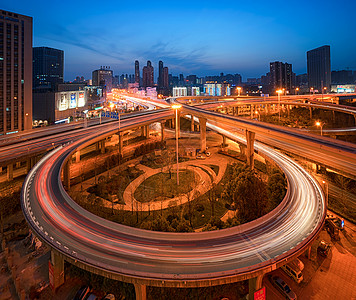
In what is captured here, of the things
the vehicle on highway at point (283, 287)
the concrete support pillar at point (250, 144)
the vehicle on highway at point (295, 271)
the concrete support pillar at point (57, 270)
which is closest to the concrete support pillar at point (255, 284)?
the vehicle on highway at point (283, 287)

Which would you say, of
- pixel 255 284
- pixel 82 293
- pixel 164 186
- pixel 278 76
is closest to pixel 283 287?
pixel 255 284

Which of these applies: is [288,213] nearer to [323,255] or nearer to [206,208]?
[323,255]

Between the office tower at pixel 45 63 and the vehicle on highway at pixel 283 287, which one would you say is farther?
the office tower at pixel 45 63

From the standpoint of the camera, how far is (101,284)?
14.8 m

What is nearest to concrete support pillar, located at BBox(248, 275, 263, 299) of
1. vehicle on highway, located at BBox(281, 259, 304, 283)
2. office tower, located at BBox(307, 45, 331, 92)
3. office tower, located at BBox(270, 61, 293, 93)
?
vehicle on highway, located at BBox(281, 259, 304, 283)

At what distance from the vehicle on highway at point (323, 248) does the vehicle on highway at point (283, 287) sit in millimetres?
4742

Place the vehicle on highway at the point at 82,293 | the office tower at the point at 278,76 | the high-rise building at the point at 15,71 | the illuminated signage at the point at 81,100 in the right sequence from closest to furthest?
the vehicle on highway at the point at 82,293, the high-rise building at the point at 15,71, the illuminated signage at the point at 81,100, the office tower at the point at 278,76

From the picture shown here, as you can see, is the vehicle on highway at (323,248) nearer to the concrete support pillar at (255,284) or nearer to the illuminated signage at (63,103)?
the concrete support pillar at (255,284)

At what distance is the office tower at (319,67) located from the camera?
6462 inches

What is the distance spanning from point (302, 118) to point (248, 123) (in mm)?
50771

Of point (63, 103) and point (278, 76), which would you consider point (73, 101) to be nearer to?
point (63, 103)

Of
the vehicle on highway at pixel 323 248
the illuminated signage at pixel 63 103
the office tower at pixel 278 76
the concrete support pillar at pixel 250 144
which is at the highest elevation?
the office tower at pixel 278 76

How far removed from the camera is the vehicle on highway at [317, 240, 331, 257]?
55.0 feet

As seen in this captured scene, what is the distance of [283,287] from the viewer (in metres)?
13.9
